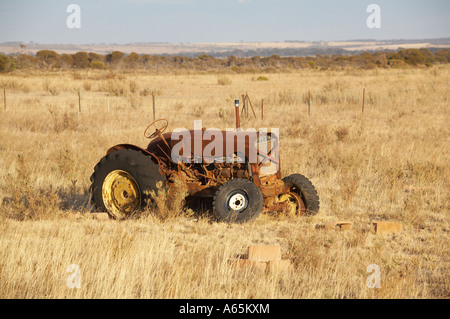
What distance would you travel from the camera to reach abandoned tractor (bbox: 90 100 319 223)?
275 inches

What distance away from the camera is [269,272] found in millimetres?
5266

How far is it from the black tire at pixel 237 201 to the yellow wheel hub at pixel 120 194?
1234mm

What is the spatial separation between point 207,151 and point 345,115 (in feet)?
41.1

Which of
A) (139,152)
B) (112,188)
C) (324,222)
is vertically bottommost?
(324,222)

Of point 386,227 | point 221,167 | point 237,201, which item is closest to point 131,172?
point 221,167

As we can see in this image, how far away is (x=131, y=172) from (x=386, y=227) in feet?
11.7

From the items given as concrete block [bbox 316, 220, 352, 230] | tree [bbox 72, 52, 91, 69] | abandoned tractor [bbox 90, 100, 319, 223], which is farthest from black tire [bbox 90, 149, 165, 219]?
tree [bbox 72, 52, 91, 69]

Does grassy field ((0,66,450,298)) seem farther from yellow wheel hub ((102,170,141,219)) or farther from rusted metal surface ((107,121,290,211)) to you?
rusted metal surface ((107,121,290,211))

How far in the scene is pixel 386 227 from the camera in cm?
696

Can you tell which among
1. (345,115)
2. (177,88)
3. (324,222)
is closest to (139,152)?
(324,222)

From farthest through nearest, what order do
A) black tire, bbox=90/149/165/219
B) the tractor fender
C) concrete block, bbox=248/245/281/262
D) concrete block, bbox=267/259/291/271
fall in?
the tractor fender < black tire, bbox=90/149/165/219 < concrete block, bbox=248/245/281/262 < concrete block, bbox=267/259/291/271

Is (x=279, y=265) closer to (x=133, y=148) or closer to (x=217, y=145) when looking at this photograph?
(x=217, y=145)
